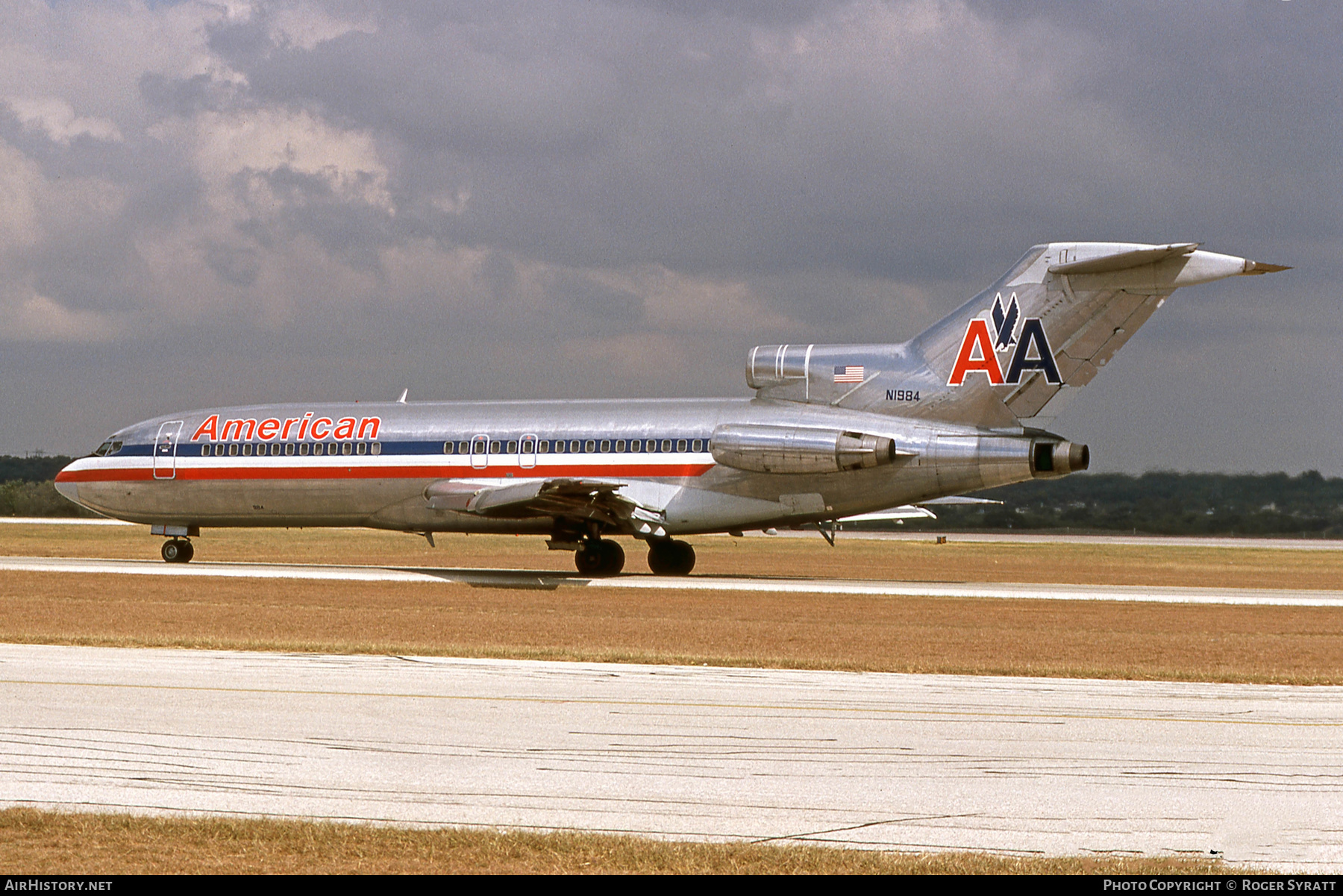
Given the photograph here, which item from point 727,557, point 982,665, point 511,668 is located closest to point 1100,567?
point 727,557

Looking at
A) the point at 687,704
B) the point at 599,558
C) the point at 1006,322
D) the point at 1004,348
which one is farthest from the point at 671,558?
the point at 687,704

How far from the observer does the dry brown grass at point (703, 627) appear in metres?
17.2

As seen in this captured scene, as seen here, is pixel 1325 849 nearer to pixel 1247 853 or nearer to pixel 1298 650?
pixel 1247 853

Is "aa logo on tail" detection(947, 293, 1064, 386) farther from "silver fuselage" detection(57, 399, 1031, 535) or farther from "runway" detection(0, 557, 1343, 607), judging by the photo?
"runway" detection(0, 557, 1343, 607)

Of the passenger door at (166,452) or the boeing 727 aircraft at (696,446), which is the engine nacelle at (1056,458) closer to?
the boeing 727 aircraft at (696,446)

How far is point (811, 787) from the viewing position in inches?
368

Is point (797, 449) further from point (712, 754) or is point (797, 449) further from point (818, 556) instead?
point (818, 556)

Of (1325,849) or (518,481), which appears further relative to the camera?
(518,481)

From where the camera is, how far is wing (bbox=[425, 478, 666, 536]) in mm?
31562

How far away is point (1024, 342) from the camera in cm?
2998

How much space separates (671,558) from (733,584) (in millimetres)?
4547

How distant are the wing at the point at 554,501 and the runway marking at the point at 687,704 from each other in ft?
57.8

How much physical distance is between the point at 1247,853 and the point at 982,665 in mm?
8997

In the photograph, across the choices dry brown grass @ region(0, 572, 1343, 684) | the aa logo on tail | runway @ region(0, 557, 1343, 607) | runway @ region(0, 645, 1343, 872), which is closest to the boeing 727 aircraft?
the aa logo on tail
